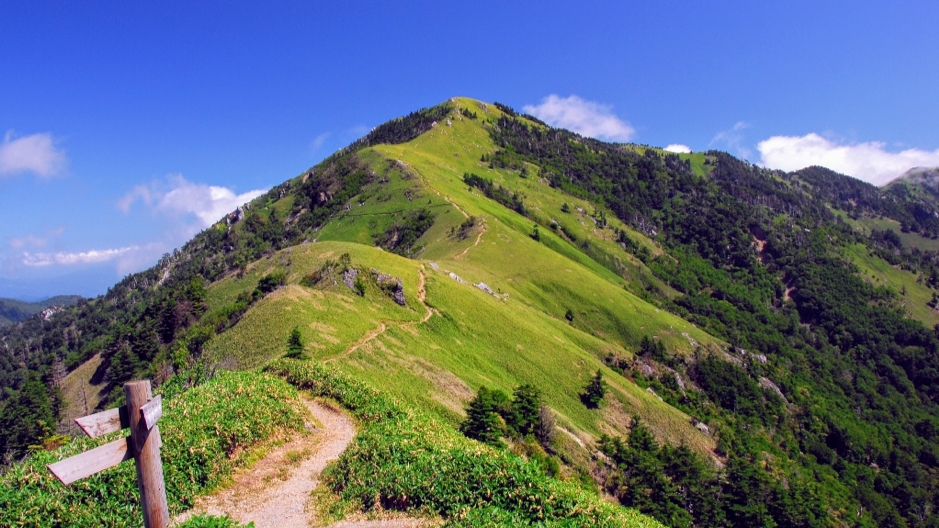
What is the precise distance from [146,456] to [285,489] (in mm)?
11874

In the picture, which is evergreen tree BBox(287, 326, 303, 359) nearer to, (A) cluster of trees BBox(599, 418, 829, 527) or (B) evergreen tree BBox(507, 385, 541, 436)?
(B) evergreen tree BBox(507, 385, 541, 436)

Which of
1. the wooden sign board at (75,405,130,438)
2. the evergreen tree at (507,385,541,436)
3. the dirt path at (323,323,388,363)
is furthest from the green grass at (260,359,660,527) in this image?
the evergreen tree at (507,385,541,436)

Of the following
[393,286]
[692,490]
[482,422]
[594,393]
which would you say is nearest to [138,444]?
[482,422]

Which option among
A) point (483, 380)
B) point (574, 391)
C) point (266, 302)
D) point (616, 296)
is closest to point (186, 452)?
point (266, 302)

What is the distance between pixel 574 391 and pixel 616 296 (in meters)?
77.1

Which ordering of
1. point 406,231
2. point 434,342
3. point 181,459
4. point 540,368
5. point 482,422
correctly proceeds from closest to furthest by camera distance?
point 181,459
point 482,422
point 434,342
point 540,368
point 406,231

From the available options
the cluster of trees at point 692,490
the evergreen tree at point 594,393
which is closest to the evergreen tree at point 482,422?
the cluster of trees at point 692,490

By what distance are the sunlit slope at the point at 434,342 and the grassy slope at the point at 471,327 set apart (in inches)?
9.1

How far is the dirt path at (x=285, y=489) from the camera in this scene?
737 inches

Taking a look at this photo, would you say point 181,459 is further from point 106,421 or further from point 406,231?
point 406,231

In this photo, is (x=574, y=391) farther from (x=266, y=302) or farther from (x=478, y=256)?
(x=478, y=256)

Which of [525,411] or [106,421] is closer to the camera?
[106,421]

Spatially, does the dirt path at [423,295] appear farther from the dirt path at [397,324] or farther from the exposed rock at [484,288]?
the exposed rock at [484,288]

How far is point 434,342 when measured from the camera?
69.4 m
